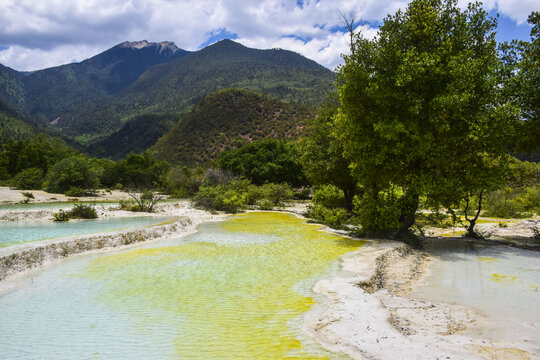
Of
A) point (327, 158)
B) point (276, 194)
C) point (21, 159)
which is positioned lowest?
point (276, 194)

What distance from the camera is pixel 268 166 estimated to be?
153 feet

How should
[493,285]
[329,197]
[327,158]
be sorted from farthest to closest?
1. [329,197]
2. [327,158]
3. [493,285]

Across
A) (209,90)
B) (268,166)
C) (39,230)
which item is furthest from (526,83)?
(209,90)

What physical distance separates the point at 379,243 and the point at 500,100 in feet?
26.8

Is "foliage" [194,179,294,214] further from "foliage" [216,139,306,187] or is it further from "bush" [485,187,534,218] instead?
"bush" [485,187,534,218]

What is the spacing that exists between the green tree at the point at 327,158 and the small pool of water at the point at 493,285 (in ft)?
30.9

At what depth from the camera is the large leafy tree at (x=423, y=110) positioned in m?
12.7

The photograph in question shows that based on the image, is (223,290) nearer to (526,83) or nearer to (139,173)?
(526,83)

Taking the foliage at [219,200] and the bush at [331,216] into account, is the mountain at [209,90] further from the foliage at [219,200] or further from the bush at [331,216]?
the bush at [331,216]

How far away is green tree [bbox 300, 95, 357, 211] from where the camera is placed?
21.8 metres

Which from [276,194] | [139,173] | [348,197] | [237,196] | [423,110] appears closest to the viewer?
[423,110]

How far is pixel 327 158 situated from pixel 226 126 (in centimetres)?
6842

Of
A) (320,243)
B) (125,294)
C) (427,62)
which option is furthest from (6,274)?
(427,62)

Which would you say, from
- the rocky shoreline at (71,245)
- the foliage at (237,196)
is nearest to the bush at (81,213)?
the rocky shoreline at (71,245)
